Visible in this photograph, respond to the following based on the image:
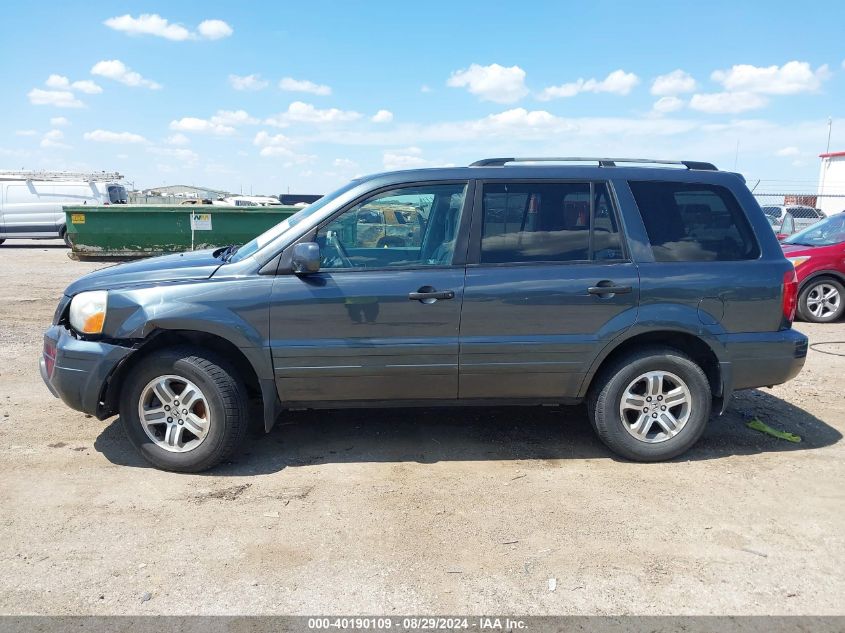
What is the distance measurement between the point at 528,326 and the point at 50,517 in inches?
117

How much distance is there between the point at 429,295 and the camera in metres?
3.99

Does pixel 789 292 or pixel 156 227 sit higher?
pixel 156 227

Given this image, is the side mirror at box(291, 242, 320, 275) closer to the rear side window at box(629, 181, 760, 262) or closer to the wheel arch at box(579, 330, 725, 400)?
the wheel arch at box(579, 330, 725, 400)

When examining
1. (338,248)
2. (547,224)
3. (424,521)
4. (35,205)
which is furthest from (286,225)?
(35,205)

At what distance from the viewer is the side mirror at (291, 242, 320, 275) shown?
12.7ft

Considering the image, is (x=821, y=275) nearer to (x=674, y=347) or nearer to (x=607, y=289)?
(x=674, y=347)

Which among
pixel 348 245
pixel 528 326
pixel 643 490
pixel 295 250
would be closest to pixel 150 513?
pixel 295 250

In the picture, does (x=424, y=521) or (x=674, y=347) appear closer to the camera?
(x=424, y=521)

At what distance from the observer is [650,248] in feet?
13.8

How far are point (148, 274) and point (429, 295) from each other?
5.94ft

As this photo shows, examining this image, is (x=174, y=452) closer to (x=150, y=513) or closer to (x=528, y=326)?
(x=150, y=513)

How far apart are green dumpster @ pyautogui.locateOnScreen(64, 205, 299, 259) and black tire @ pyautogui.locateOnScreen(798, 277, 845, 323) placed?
36.3 feet

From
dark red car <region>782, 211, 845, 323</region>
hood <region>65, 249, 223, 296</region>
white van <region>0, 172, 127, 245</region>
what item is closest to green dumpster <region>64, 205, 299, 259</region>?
white van <region>0, 172, 127, 245</region>

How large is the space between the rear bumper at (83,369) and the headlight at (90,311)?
88 millimetres
